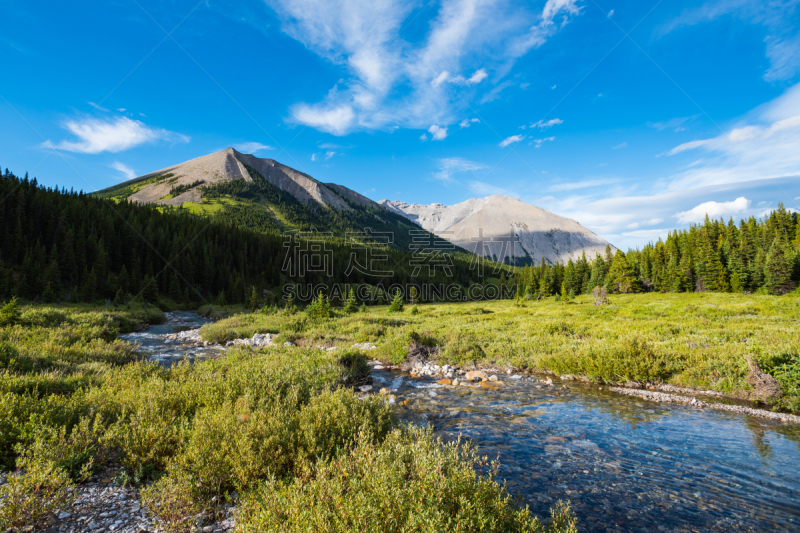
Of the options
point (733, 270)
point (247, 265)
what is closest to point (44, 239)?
point (247, 265)

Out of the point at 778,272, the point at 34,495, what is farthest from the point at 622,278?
the point at 34,495

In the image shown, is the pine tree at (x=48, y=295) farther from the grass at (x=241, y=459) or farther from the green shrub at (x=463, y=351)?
the green shrub at (x=463, y=351)

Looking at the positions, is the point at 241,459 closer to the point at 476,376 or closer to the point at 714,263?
the point at 476,376

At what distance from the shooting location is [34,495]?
12.6 ft

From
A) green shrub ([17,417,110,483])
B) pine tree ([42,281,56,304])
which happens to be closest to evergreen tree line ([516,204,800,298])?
green shrub ([17,417,110,483])

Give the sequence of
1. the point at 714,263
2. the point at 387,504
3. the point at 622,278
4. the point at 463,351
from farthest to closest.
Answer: the point at 622,278
the point at 714,263
the point at 463,351
the point at 387,504

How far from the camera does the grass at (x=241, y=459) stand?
3.67m

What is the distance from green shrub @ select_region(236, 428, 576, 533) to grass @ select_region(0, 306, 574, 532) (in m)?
0.02

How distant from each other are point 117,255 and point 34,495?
86671 millimetres

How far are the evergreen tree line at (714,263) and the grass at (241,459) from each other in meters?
79.6

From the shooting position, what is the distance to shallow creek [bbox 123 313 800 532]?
18.7 ft

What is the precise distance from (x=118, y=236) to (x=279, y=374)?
283ft

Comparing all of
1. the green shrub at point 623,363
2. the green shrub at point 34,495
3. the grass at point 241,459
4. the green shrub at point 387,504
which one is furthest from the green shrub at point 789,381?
the green shrub at point 34,495

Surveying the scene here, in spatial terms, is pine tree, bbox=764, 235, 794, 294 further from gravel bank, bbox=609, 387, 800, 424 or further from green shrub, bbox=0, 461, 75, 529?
green shrub, bbox=0, 461, 75, 529
